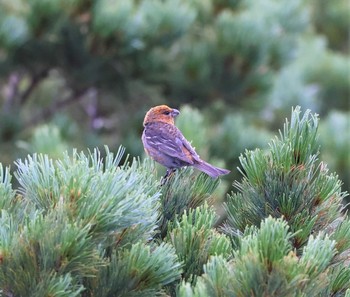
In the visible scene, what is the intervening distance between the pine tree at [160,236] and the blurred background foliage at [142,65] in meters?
2.87

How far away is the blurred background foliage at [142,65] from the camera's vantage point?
4840mm

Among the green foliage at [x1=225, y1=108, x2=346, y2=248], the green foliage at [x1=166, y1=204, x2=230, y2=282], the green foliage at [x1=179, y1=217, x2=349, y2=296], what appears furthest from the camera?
the green foliage at [x1=225, y1=108, x2=346, y2=248]

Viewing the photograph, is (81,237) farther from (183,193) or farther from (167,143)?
(167,143)

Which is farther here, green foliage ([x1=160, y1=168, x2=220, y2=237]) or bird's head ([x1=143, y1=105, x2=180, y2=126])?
bird's head ([x1=143, y1=105, x2=180, y2=126])

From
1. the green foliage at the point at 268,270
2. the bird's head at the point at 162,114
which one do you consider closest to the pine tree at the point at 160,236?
the green foliage at the point at 268,270

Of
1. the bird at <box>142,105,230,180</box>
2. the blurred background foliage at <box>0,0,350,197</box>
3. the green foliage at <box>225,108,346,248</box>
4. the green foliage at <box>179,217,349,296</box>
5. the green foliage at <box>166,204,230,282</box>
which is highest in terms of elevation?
the blurred background foliage at <box>0,0,350,197</box>

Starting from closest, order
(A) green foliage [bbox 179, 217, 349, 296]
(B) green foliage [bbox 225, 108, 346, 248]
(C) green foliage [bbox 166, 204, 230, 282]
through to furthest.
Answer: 1. (A) green foliage [bbox 179, 217, 349, 296]
2. (C) green foliage [bbox 166, 204, 230, 282]
3. (B) green foliage [bbox 225, 108, 346, 248]

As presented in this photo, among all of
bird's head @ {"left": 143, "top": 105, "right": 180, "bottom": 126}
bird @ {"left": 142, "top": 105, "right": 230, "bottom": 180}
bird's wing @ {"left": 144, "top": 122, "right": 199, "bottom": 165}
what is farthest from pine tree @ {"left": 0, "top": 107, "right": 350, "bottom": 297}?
bird's head @ {"left": 143, "top": 105, "right": 180, "bottom": 126}

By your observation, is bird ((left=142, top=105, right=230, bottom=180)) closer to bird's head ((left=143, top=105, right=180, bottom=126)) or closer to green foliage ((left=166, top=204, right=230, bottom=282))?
bird's head ((left=143, top=105, right=180, bottom=126))

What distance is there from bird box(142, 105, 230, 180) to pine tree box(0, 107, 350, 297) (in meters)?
1.40

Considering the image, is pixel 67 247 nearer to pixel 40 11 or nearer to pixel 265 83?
pixel 40 11

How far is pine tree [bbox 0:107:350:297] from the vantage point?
4.15ft

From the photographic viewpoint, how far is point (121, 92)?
546cm

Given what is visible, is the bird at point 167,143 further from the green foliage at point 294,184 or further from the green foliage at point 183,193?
the green foliage at point 294,184
